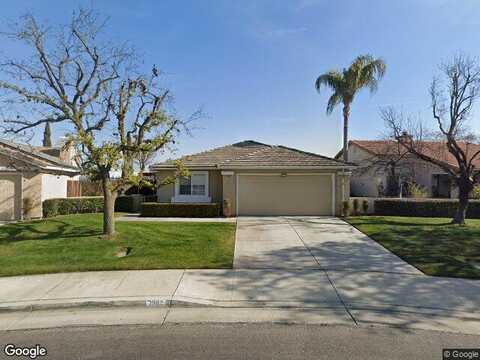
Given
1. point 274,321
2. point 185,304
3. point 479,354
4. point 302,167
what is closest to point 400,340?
point 479,354

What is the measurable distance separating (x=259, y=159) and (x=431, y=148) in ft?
50.8

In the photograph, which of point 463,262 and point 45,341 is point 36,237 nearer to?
point 45,341

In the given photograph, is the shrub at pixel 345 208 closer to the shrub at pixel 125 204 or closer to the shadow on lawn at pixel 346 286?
the shadow on lawn at pixel 346 286

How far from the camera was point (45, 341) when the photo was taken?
155 inches

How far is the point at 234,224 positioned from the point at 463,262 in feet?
26.9

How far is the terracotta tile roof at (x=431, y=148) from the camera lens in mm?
23117

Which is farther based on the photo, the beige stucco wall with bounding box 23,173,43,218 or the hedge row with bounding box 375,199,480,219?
the hedge row with bounding box 375,199,480,219

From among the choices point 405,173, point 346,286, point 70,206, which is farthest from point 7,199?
point 405,173

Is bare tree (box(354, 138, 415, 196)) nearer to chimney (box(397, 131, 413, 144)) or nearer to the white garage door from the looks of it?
chimney (box(397, 131, 413, 144))

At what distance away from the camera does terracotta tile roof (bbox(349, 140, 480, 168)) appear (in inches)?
910

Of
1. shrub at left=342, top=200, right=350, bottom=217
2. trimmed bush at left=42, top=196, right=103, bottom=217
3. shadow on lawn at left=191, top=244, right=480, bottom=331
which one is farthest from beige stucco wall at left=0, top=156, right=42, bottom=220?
shrub at left=342, top=200, right=350, bottom=217

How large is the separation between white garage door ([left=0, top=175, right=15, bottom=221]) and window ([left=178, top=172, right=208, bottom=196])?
27.7ft

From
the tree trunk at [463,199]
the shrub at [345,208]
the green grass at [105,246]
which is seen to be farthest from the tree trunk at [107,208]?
the tree trunk at [463,199]

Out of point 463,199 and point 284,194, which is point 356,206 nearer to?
point 284,194
